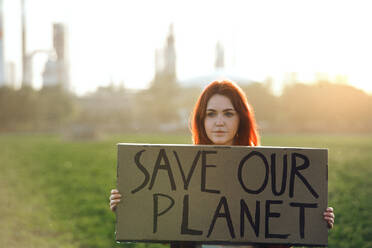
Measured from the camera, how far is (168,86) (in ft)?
204

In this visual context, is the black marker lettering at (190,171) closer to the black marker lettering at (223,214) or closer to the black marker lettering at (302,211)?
the black marker lettering at (223,214)

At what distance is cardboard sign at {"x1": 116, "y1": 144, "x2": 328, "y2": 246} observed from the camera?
90.6 inches

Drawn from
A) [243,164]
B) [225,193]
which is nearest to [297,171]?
[243,164]

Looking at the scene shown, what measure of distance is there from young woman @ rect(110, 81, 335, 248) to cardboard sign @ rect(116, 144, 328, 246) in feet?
0.65

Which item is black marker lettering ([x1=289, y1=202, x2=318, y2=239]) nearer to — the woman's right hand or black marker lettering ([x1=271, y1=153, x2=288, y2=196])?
black marker lettering ([x1=271, y1=153, x2=288, y2=196])

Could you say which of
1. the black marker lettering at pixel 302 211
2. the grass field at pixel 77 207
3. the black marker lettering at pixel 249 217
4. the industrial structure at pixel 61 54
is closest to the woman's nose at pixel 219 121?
the black marker lettering at pixel 249 217

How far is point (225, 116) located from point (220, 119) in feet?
0.15

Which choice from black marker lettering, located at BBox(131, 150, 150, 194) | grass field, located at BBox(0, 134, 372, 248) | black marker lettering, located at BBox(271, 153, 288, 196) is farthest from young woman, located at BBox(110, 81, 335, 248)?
grass field, located at BBox(0, 134, 372, 248)

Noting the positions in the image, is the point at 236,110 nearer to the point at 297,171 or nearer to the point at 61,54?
the point at 297,171

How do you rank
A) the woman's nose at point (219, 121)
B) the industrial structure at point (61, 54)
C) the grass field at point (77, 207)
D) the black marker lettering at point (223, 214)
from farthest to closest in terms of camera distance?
the industrial structure at point (61, 54) → the grass field at point (77, 207) → the woman's nose at point (219, 121) → the black marker lettering at point (223, 214)

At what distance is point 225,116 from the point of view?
8.24ft

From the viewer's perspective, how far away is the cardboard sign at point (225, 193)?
2301 millimetres

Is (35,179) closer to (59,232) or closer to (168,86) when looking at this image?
(59,232)

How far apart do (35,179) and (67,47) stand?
94.5m
